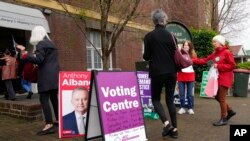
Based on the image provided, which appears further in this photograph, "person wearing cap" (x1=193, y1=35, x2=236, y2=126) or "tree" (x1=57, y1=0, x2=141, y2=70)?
"tree" (x1=57, y1=0, x2=141, y2=70)

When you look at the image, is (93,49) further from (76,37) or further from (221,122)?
(221,122)

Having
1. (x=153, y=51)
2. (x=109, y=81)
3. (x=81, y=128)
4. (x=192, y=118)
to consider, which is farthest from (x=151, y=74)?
(x=192, y=118)

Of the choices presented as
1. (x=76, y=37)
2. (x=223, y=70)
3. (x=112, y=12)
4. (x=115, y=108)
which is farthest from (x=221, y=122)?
(x=76, y=37)

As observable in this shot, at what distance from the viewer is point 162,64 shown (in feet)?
19.6

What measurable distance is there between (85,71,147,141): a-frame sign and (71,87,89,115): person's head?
53cm

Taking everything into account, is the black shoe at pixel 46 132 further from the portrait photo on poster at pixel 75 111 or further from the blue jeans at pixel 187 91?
the blue jeans at pixel 187 91

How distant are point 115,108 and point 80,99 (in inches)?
37.2

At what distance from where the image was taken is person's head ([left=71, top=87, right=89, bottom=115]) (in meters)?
6.13

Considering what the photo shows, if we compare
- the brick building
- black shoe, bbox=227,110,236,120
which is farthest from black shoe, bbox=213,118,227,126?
the brick building

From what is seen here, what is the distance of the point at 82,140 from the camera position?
6188 mm

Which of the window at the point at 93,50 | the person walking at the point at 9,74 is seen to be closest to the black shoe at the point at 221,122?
the person walking at the point at 9,74

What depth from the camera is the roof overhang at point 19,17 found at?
11.3 meters

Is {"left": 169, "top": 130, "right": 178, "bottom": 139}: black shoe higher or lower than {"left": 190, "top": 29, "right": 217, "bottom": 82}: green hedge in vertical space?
lower

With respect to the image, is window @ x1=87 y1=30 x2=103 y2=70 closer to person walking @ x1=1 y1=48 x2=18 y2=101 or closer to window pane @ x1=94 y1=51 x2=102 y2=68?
window pane @ x1=94 y1=51 x2=102 y2=68
